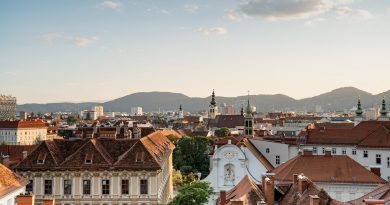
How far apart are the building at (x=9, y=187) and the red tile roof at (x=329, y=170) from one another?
22.9 meters

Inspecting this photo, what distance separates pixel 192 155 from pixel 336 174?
3955 centimetres

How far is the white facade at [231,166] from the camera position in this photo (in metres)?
57.2

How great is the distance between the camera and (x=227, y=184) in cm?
5734

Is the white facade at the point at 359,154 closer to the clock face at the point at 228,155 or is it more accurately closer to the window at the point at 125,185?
the clock face at the point at 228,155

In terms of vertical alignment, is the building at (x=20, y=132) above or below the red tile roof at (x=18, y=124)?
below

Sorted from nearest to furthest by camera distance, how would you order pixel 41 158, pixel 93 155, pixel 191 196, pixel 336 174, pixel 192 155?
pixel 191 196
pixel 41 158
pixel 93 155
pixel 336 174
pixel 192 155

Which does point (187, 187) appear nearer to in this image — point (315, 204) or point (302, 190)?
point (302, 190)

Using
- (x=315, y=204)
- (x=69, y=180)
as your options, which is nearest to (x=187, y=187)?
(x=69, y=180)

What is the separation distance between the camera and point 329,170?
4966cm

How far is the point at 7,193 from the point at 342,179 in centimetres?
3040

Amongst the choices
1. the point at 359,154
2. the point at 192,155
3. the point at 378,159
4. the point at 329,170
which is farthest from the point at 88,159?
the point at 192,155

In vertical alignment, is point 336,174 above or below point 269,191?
below

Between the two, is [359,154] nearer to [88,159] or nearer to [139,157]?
[139,157]

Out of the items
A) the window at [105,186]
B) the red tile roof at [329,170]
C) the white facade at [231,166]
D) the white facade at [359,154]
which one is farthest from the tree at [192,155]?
the window at [105,186]
